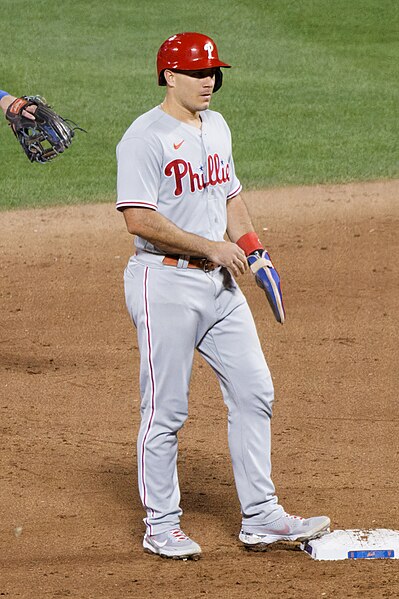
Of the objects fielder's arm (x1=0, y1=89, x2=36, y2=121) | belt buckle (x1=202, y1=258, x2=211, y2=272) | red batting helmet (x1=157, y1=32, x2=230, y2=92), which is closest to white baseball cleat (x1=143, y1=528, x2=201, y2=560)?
belt buckle (x1=202, y1=258, x2=211, y2=272)

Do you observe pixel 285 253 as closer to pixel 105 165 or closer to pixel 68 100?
pixel 105 165

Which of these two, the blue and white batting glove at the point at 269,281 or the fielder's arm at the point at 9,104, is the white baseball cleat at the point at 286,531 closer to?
the blue and white batting glove at the point at 269,281

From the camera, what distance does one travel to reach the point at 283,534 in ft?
18.0

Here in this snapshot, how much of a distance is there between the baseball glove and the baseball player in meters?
2.14

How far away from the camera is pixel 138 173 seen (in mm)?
Result: 5176

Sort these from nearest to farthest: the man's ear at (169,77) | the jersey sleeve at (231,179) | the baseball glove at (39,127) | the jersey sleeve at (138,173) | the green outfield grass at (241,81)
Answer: the jersey sleeve at (138,173) < the man's ear at (169,77) < the jersey sleeve at (231,179) < the baseball glove at (39,127) < the green outfield grass at (241,81)

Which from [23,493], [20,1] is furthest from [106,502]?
[20,1]

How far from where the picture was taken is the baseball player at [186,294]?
17.1ft

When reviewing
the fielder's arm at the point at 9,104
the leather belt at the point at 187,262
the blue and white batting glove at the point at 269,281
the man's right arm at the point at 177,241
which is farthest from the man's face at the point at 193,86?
the fielder's arm at the point at 9,104

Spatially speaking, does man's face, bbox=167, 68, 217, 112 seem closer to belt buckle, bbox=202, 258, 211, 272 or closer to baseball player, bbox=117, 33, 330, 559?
baseball player, bbox=117, 33, 330, 559

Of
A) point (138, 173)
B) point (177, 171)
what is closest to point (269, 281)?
point (177, 171)

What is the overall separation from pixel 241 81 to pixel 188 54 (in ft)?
40.2

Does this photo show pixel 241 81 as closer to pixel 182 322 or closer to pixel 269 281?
pixel 269 281

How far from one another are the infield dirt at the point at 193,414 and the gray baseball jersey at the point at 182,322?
38 cm
